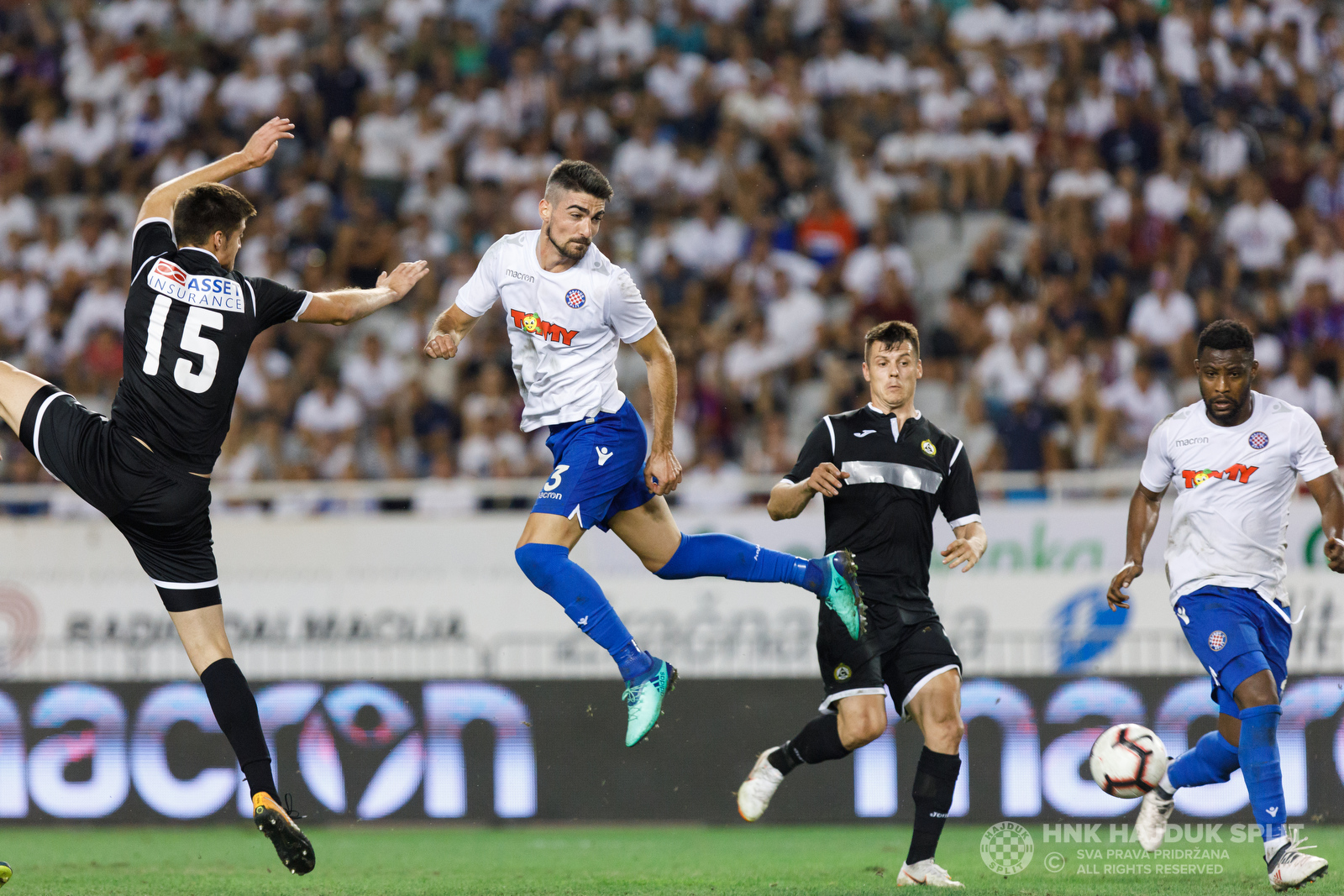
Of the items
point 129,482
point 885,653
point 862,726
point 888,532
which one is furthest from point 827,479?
point 129,482

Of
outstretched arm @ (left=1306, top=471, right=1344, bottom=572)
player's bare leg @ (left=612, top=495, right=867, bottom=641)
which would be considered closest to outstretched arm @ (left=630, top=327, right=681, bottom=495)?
player's bare leg @ (left=612, top=495, right=867, bottom=641)

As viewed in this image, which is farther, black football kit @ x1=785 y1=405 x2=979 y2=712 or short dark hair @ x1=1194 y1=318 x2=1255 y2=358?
black football kit @ x1=785 y1=405 x2=979 y2=712

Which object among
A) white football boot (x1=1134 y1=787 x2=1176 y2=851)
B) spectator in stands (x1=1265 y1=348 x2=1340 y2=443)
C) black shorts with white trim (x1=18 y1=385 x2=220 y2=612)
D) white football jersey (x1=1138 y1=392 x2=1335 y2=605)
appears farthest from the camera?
spectator in stands (x1=1265 y1=348 x2=1340 y2=443)

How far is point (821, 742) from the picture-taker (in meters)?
7.66

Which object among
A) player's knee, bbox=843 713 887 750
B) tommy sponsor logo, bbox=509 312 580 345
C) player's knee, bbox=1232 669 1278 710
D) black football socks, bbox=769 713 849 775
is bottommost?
black football socks, bbox=769 713 849 775

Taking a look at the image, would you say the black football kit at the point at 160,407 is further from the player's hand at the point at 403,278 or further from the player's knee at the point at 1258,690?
the player's knee at the point at 1258,690

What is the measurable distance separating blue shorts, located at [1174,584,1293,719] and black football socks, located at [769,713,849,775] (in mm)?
1786

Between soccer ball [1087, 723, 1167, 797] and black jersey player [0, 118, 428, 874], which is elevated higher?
black jersey player [0, 118, 428, 874]

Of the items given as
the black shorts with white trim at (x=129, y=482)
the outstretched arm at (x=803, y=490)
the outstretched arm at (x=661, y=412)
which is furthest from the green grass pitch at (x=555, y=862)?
the outstretched arm at (x=661, y=412)

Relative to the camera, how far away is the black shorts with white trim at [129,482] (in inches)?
265

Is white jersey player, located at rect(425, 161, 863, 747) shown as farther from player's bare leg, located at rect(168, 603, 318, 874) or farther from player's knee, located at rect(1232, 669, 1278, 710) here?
player's knee, located at rect(1232, 669, 1278, 710)

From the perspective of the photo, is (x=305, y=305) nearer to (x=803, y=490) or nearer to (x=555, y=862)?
(x=803, y=490)

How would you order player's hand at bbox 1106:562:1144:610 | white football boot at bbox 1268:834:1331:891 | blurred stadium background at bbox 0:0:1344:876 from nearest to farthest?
white football boot at bbox 1268:834:1331:891
player's hand at bbox 1106:562:1144:610
blurred stadium background at bbox 0:0:1344:876

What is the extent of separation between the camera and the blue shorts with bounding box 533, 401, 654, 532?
716 centimetres
